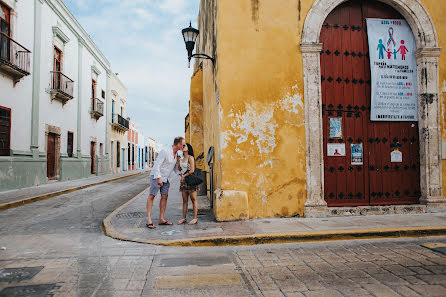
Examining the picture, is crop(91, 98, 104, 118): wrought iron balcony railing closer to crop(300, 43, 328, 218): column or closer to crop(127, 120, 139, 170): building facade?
crop(127, 120, 139, 170): building facade

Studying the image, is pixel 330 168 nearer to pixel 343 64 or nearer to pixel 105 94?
pixel 343 64

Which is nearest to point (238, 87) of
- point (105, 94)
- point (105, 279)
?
point (105, 279)

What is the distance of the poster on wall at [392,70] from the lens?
6.29 meters

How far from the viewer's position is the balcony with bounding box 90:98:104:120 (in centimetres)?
2061

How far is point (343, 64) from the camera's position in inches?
248

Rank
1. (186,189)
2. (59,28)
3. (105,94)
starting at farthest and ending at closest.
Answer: (105,94) → (59,28) → (186,189)

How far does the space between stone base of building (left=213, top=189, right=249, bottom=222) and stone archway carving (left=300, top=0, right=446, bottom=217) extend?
120cm

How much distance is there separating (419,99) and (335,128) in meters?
1.89

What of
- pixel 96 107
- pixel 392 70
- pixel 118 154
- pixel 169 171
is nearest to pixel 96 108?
pixel 96 107

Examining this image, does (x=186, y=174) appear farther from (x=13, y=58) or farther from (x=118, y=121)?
(x=118, y=121)

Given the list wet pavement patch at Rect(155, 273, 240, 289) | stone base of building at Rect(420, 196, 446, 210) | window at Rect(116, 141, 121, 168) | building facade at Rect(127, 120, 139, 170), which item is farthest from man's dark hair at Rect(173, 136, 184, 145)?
building facade at Rect(127, 120, 139, 170)

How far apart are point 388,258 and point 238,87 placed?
12.0ft

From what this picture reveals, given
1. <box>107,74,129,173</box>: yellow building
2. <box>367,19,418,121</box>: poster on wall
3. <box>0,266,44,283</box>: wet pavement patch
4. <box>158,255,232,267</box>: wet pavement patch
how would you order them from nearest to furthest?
<box>0,266,44,283</box>: wet pavement patch
<box>158,255,232,267</box>: wet pavement patch
<box>367,19,418,121</box>: poster on wall
<box>107,74,129,173</box>: yellow building

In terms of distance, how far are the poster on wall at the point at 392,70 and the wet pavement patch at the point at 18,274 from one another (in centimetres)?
Result: 610
